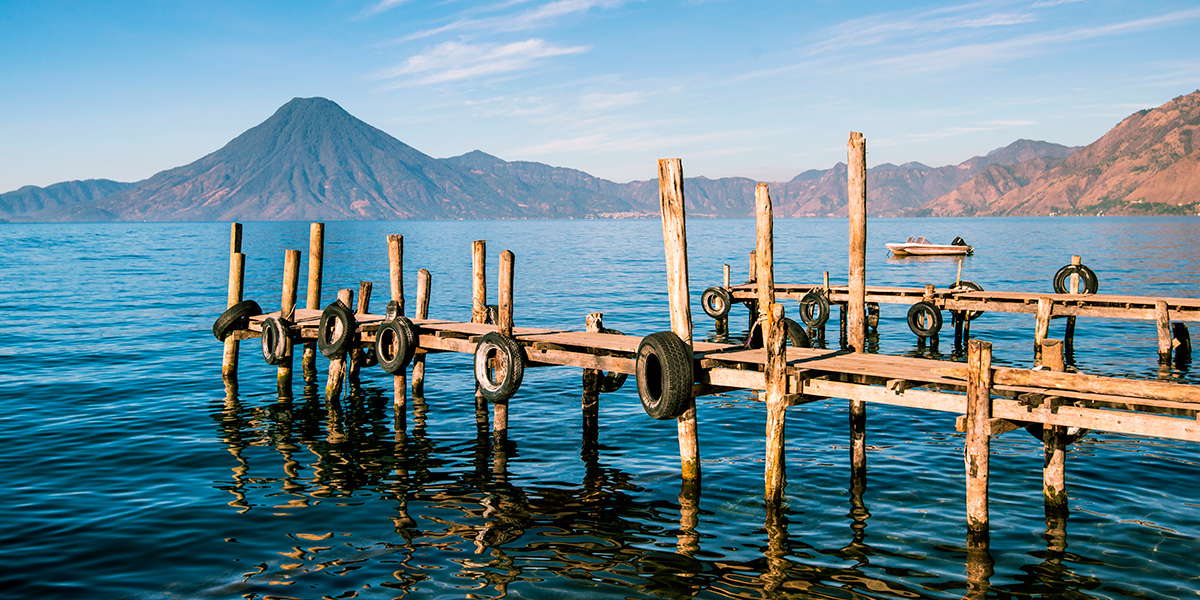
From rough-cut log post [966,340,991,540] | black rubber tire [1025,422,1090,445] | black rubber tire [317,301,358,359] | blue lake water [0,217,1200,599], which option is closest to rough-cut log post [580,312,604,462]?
blue lake water [0,217,1200,599]

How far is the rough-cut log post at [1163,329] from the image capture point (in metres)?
21.2

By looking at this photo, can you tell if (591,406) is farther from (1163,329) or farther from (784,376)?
(1163,329)

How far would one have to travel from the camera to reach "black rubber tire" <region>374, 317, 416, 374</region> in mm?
16203

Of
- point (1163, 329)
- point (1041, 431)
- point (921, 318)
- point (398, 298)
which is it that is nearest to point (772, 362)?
point (1041, 431)

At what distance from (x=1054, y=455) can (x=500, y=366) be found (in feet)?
28.2

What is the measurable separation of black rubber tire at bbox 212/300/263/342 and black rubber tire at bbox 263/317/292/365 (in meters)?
0.98

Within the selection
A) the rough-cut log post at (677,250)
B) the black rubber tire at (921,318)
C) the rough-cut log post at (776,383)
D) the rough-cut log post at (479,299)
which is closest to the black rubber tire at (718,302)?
the black rubber tire at (921,318)

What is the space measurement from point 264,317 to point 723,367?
12.6 meters

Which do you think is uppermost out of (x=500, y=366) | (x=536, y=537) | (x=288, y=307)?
(x=288, y=307)

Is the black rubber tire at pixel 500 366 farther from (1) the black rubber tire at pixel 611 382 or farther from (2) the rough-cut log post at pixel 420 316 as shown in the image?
(2) the rough-cut log post at pixel 420 316

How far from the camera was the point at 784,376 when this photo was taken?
1106 centimetres

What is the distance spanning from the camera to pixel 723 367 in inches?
473

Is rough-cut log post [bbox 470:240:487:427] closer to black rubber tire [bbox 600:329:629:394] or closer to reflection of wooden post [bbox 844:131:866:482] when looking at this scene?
black rubber tire [bbox 600:329:629:394]

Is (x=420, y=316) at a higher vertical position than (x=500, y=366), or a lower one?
higher
